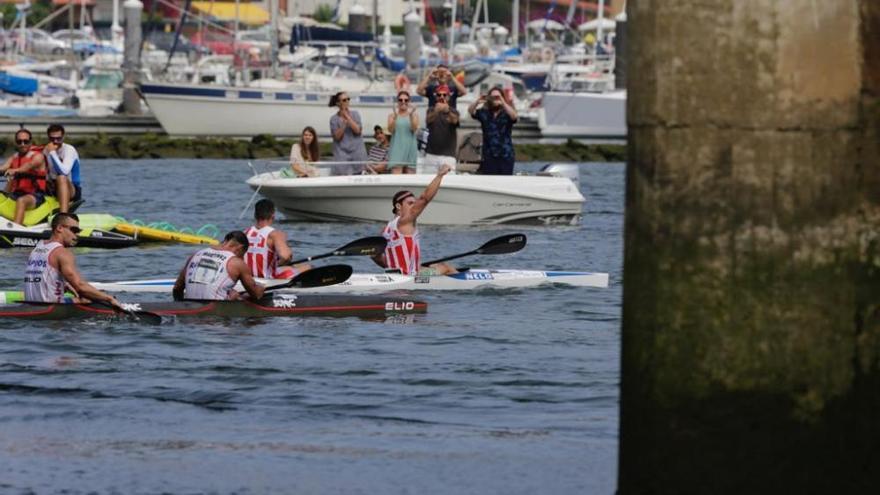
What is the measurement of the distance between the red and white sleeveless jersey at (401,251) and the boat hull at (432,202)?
501 cm

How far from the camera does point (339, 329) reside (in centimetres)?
1506

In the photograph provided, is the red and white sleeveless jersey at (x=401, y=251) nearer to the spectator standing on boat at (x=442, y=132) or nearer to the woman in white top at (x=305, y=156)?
the spectator standing on boat at (x=442, y=132)

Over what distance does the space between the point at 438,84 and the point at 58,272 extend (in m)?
9.01

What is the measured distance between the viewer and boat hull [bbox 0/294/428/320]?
14.5 metres

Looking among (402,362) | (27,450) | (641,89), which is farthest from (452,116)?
(641,89)

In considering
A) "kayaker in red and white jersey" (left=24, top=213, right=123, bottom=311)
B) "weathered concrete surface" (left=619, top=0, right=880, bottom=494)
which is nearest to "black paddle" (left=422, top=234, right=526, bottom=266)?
"kayaker in red and white jersey" (left=24, top=213, right=123, bottom=311)

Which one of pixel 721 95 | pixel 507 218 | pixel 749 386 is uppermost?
pixel 721 95

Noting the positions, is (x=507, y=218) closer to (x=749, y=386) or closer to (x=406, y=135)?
(x=406, y=135)

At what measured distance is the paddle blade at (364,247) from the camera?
17.5m

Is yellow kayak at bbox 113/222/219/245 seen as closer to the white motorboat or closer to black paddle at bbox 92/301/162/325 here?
A: the white motorboat

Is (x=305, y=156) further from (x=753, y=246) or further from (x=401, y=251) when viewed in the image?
(x=753, y=246)

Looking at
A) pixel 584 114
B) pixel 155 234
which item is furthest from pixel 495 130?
pixel 584 114

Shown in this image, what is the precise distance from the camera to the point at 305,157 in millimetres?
23297

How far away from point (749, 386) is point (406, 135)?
16.6 metres
